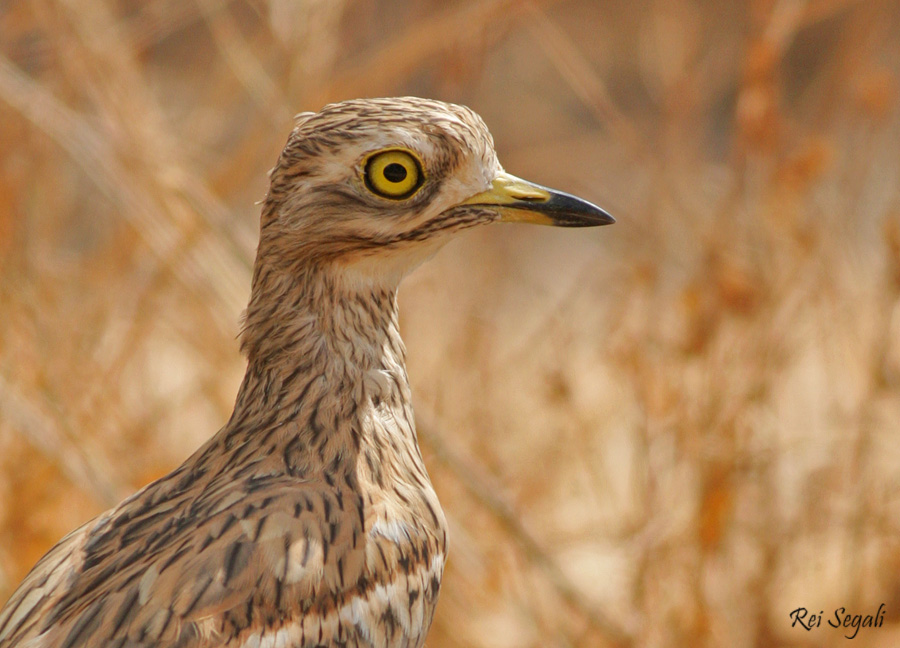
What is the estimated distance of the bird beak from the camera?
1673 mm

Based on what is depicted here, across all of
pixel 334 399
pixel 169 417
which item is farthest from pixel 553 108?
pixel 334 399

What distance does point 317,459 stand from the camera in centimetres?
166

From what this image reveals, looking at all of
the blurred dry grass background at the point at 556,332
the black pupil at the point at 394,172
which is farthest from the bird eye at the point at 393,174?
the blurred dry grass background at the point at 556,332

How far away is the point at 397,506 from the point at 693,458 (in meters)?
1.16

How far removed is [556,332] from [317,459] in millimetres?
1707

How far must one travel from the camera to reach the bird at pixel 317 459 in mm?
1483

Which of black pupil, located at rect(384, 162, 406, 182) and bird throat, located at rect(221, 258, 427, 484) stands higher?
black pupil, located at rect(384, 162, 406, 182)

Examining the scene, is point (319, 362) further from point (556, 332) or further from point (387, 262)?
point (556, 332)

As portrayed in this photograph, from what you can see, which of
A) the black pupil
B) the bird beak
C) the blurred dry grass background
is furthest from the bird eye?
the blurred dry grass background

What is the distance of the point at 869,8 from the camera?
255 centimetres

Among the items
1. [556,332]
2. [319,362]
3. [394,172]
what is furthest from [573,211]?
[556,332]

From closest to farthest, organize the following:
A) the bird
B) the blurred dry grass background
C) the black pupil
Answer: the bird → the black pupil → the blurred dry grass background

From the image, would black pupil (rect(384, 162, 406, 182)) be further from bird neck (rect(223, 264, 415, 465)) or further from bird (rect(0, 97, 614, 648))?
bird neck (rect(223, 264, 415, 465))

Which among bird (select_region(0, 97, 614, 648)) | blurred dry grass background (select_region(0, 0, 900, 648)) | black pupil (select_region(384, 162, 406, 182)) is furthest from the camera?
blurred dry grass background (select_region(0, 0, 900, 648))
